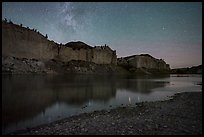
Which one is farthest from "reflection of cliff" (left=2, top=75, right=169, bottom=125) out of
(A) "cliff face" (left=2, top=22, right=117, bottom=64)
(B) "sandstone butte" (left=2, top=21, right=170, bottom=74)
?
(A) "cliff face" (left=2, top=22, right=117, bottom=64)

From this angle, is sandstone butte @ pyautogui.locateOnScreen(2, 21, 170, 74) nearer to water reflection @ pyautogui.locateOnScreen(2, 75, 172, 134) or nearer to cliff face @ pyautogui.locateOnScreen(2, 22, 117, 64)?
cliff face @ pyautogui.locateOnScreen(2, 22, 117, 64)

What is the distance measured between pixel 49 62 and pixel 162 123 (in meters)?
100

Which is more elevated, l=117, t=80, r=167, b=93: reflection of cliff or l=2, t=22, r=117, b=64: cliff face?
l=2, t=22, r=117, b=64: cliff face

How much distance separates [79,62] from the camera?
419 feet

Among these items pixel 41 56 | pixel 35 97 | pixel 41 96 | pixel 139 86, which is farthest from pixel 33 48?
pixel 35 97

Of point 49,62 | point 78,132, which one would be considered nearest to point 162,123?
point 78,132

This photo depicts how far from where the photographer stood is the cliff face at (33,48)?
299 feet

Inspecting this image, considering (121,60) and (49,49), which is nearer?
(49,49)

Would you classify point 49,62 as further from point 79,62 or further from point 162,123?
point 162,123

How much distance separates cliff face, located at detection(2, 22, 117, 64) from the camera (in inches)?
3586

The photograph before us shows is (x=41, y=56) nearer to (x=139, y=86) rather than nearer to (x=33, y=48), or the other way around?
(x=33, y=48)

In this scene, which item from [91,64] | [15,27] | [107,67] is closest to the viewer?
[15,27]

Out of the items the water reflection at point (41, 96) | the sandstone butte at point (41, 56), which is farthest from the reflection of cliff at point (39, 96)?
the sandstone butte at point (41, 56)

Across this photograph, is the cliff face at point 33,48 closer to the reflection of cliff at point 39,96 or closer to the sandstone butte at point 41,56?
the sandstone butte at point 41,56
